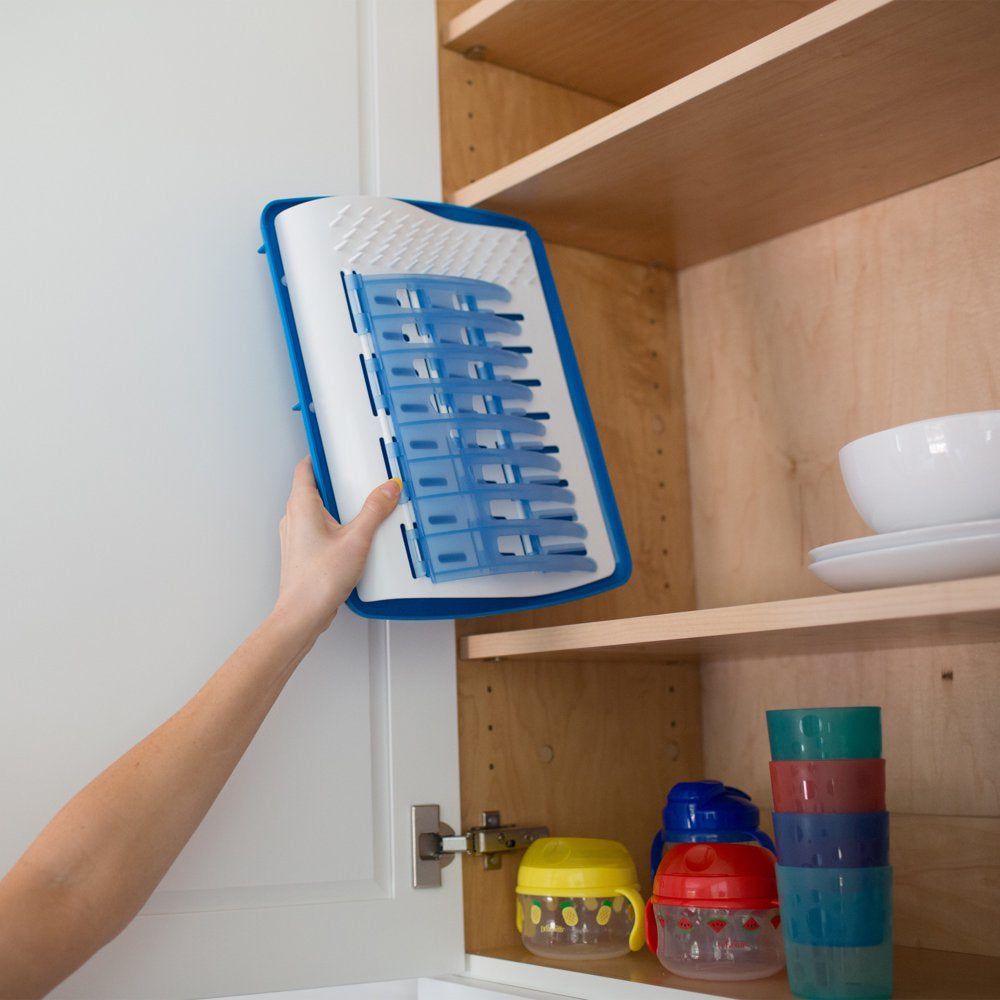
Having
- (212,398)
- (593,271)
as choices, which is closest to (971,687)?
(593,271)

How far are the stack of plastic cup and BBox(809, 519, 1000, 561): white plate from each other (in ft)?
0.41

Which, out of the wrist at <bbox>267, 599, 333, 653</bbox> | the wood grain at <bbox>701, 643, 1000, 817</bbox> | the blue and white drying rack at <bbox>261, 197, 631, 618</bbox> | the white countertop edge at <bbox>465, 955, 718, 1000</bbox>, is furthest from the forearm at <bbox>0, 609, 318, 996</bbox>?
the wood grain at <bbox>701, 643, 1000, 817</bbox>

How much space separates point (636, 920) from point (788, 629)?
319mm

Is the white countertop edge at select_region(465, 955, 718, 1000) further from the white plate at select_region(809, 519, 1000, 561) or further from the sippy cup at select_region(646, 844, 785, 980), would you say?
the white plate at select_region(809, 519, 1000, 561)

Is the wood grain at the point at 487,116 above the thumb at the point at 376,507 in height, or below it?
above

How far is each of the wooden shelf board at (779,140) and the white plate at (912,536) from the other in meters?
0.39

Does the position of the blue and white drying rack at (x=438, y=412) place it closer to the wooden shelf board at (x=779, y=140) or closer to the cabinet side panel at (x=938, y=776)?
the wooden shelf board at (x=779, y=140)

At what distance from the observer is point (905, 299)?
125cm

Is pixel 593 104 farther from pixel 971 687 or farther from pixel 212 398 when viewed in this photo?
pixel 971 687

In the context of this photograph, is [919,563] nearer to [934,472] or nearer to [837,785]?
[934,472]

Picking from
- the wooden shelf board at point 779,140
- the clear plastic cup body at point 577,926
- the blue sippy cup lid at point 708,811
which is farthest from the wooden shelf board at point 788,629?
the wooden shelf board at point 779,140

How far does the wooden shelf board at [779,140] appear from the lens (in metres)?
0.97

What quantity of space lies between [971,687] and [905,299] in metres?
0.39

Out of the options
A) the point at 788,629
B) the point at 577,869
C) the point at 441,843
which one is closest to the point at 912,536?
the point at 788,629
